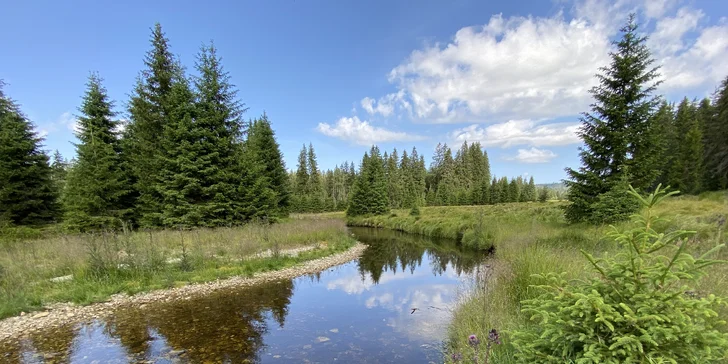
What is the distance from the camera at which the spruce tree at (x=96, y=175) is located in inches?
640

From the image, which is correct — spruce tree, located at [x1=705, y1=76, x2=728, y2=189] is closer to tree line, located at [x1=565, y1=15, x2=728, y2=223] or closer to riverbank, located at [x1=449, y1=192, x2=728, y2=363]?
tree line, located at [x1=565, y1=15, x2=728, y2=223]

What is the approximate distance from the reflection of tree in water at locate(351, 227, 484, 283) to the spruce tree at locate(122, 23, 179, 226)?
1285cm

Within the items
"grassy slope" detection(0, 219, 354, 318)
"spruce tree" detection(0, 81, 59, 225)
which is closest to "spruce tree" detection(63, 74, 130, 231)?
"spruce tree" detection(0, 81, 59, 225)

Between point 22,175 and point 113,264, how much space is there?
14659mm

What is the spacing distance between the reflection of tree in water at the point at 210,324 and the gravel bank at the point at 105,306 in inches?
21.7

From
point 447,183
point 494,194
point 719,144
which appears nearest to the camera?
point 719,144

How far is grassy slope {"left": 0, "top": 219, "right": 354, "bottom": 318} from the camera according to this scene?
781 cm

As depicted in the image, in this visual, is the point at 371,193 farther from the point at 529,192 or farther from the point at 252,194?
the point at 529,192

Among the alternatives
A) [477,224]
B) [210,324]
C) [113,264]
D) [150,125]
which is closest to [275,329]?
[210,324]

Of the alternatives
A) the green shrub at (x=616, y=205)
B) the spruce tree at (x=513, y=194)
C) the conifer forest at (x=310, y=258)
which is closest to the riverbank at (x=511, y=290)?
the conifer forest at (x=310, y=258)

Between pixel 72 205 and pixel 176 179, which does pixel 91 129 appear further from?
pixel 176 179

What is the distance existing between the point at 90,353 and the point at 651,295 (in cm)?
822

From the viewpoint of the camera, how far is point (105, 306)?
7.68m

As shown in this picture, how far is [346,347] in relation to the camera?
6004 mm
